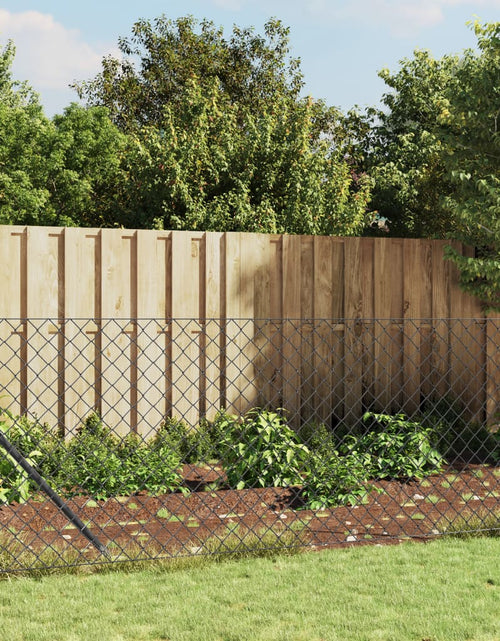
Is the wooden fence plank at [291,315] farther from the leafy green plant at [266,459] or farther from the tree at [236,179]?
the tree at [236,179]

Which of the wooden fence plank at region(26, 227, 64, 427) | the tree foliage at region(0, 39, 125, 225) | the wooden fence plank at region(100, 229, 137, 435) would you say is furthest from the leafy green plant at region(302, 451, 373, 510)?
the tree foliage at region(0, 39, 125, 225)

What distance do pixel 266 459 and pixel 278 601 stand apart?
204 centimetres

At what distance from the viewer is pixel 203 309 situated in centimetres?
701

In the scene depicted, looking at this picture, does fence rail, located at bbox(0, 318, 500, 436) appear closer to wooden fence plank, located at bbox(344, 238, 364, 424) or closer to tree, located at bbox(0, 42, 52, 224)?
wooden fence plank, located at bbox(344, 238, 364, 424)

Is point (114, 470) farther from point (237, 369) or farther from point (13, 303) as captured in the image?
point (237, 369)

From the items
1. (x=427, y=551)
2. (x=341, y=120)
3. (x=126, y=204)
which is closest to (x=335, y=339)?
(x=427, y=551)

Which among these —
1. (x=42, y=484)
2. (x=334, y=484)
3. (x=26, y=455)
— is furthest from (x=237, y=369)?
(x=42, y=484)

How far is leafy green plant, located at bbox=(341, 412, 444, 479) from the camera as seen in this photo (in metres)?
5.83

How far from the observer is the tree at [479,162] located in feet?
23.7

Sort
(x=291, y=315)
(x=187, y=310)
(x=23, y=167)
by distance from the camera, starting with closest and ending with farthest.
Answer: (x=187, y=310), (x=291, y=315), (x=23, y=167)

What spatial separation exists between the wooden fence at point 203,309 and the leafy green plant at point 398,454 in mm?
637

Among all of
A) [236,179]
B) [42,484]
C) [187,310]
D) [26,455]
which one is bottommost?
[26,455]

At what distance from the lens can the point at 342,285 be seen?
24.9 ft

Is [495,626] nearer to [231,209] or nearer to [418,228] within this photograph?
[231,209]
